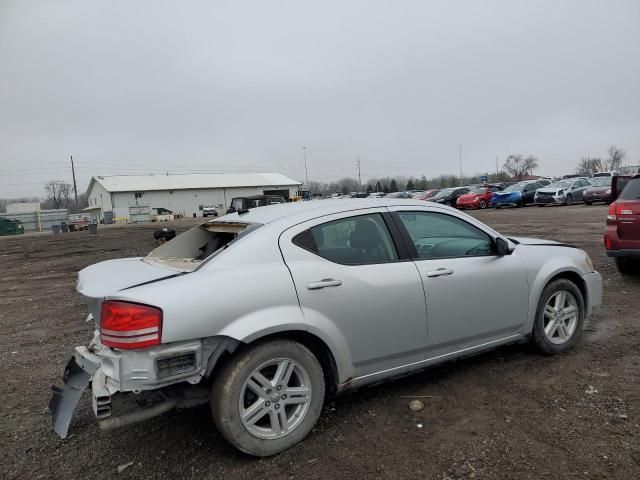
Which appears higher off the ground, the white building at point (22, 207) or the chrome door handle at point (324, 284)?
the white building at point (22, 207)

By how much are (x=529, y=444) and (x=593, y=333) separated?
8.07 feet

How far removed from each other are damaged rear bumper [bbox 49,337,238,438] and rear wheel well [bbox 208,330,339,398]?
0.14 meters

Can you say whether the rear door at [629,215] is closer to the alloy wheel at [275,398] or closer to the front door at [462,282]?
the front door at [462,282]

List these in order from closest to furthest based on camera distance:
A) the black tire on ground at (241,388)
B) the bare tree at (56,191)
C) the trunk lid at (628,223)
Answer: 1. the black tire on ground at (241,388)
2. the trunk lid at (628,223)
3. the bare tree at (56,191)

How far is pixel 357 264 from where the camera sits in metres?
3.23

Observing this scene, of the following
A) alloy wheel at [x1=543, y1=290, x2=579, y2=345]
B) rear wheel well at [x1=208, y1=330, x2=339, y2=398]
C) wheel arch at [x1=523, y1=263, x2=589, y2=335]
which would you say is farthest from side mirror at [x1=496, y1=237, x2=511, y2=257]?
rear wheel well at [x1=208, y1=330, x2=339, y2=398]

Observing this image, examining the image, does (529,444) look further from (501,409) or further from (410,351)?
(410,351)

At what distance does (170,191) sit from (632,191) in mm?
72641

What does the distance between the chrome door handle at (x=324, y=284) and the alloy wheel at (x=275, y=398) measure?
0.48 meters

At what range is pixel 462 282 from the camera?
11.7 feet

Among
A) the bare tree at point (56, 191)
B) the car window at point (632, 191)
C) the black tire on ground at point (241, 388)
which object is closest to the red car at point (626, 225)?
the car window at point (632, 191)

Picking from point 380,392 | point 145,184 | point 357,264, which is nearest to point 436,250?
point 357,264

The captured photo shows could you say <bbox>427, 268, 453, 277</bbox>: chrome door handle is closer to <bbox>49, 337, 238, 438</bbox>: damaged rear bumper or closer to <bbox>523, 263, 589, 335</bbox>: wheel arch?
<bbox>523, 263, 589, 335</bbox>: wheel arch

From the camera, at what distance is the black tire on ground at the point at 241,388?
2688 mm
